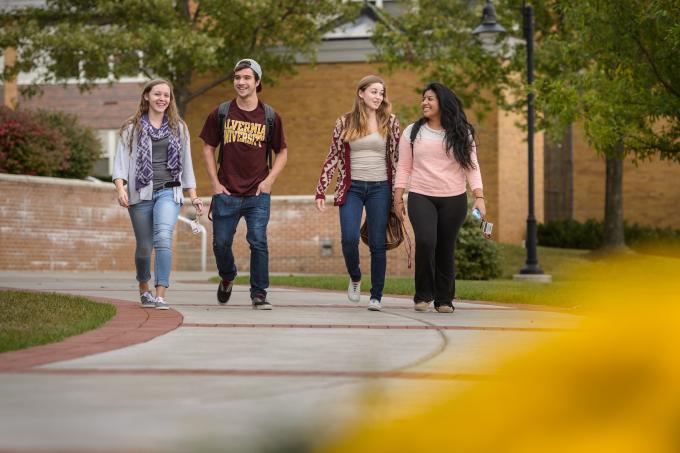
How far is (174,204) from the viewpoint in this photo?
9.78m

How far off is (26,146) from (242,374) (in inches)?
705

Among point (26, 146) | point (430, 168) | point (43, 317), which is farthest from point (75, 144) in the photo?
point (43, 317)

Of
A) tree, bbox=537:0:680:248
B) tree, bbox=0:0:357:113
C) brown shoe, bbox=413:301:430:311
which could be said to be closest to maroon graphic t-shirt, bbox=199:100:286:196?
brown shoe, bbox=413:301:430:311

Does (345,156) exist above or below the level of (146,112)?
below

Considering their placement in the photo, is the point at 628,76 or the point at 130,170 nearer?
the point at 130,170

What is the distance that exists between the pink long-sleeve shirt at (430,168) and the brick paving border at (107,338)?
7.71 ft

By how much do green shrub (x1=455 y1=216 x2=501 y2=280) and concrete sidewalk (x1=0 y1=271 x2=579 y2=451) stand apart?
11538mm

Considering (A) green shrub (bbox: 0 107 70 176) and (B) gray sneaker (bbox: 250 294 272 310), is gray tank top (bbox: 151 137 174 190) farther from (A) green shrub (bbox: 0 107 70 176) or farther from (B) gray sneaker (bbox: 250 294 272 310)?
(A) green shrub (bbox: 0 107 70 176)

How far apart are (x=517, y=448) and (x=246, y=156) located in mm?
8084

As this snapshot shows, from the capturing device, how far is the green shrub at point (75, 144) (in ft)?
81.0

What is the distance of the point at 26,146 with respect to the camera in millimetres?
22344

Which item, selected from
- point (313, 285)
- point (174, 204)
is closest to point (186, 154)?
point (174, 204)

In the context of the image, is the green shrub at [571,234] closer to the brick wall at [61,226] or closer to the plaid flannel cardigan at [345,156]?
the brick wall at [61,226]

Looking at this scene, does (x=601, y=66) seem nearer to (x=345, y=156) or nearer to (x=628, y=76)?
(x=628, y=76)
